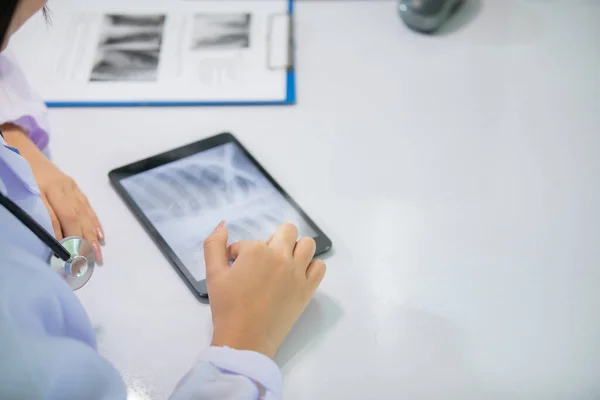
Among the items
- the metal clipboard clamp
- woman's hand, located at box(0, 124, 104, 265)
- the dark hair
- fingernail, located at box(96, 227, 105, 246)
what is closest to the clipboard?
the metal clipboard clamp

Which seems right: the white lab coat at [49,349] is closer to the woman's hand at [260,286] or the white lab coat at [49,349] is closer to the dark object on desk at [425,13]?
the woman's hand at [260,286]

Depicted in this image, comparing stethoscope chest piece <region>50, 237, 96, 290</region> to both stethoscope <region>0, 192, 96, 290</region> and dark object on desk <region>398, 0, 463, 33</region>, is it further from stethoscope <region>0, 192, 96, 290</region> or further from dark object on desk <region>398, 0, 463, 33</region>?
dark object on desk <region>398, 0, 463, 33</region>

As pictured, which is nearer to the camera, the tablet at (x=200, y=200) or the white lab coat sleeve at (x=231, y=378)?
the white lab coat sleeve at (x=231, y=378)

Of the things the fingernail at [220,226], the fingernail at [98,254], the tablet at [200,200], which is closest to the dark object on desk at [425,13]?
the tablet at [200,200]

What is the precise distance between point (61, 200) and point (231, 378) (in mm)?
304

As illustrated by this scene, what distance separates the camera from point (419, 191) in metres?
0.70

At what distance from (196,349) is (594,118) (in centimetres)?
61

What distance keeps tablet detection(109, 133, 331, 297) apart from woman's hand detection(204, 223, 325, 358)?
0.11 ft

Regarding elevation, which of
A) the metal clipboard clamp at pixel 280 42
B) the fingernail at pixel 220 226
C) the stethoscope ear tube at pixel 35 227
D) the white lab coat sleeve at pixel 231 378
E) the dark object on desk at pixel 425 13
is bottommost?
the white lab coat sleeve at pixel 231 378

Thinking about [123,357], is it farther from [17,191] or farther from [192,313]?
[17,191]

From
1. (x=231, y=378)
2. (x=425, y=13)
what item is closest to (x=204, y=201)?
(x=231, y=378)

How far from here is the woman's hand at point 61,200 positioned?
0.64 m

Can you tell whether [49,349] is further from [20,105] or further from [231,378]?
[20,105]

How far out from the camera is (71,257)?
0.55m
